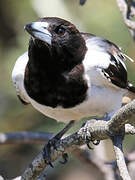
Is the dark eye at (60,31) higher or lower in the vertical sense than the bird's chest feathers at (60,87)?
higher

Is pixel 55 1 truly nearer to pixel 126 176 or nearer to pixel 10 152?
pixel 10 152

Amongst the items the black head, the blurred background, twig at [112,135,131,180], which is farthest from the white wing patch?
twig at [112,135,131,180]

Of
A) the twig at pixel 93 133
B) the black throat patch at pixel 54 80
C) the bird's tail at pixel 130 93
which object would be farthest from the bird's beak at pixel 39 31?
the bird's tail at pixel 130 93

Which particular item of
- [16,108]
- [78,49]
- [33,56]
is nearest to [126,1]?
[78,49]

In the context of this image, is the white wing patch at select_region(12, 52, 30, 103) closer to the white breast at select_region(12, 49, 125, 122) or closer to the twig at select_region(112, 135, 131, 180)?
the white breast at select_region(12, 49, 125, 122)

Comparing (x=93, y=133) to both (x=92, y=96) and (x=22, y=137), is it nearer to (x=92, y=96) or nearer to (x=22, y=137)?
(x=92, y=96)

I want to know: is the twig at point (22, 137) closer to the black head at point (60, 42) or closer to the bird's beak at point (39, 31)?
the black head at point (60, 42)
